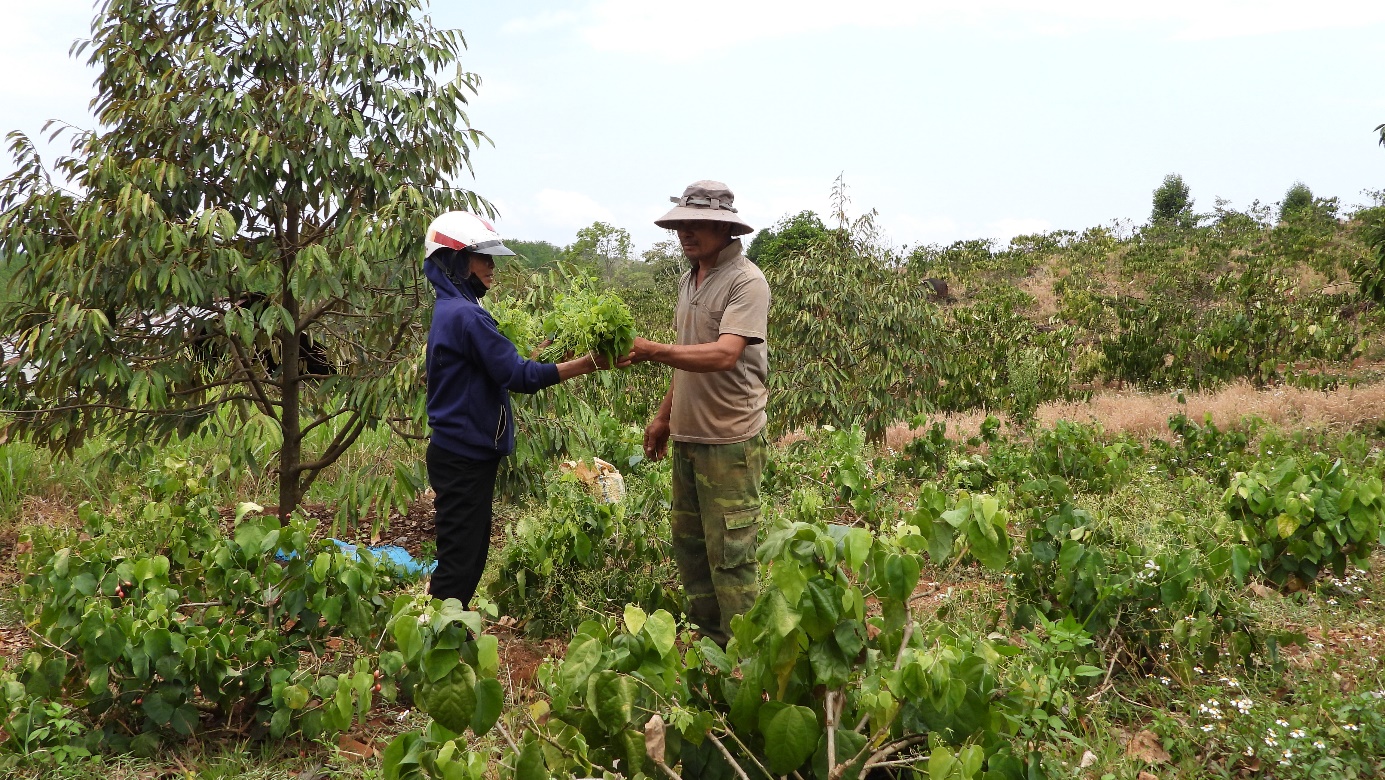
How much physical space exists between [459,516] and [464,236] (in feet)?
3.16

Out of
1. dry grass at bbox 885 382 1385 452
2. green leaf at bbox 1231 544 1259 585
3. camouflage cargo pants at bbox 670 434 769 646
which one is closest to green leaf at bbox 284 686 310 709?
camouflage cargo pants at bbox 670 434 769 646

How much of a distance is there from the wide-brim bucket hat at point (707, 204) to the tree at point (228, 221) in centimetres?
170

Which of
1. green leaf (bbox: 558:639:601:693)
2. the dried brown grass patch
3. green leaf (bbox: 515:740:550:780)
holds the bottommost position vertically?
green leaf (bbox: 515:740:550:780)

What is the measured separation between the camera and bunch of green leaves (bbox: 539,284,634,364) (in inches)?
133

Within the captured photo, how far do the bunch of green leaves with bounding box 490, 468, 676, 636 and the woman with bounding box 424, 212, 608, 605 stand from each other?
78 centimetres

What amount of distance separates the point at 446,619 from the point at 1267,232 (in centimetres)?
3020

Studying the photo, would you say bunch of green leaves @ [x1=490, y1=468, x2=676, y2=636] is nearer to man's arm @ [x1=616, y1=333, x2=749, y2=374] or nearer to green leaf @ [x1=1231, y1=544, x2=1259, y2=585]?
man's arm @ [x1=616, y1=333, x2=749, y2=374]

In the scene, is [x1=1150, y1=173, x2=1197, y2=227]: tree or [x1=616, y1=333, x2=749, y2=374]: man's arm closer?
[x1=616, y1=333, x2=749, y2=374]: man's arm

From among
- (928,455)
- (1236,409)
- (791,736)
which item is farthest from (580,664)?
(1236,409)

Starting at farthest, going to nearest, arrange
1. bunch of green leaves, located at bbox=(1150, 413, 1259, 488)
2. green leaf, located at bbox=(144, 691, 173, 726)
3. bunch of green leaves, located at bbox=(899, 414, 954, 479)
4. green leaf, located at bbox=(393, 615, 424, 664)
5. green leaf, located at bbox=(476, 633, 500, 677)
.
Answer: bunch of green leaves, located at bbox=(899, 414, 954, 479) < bunch of green leaves, located at bbox=(1150, 413, 1259, 488) < green leaf, located at bbox=(144, 691, 173, 726) < green leaf, located at bbox=(476, 633, 500, 677) < green leaf, located at bbox=(393, 615, 424, 664)

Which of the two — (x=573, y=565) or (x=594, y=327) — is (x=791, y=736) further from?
(x=573, y=565)

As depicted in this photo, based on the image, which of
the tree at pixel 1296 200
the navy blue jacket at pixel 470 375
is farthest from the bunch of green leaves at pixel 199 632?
the tree at pixel 1296 200

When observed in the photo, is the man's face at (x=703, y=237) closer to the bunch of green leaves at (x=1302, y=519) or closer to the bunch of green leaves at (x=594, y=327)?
the bunch of green leaves at (x=594, y=327)

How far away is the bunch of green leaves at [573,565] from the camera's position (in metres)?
4.27
